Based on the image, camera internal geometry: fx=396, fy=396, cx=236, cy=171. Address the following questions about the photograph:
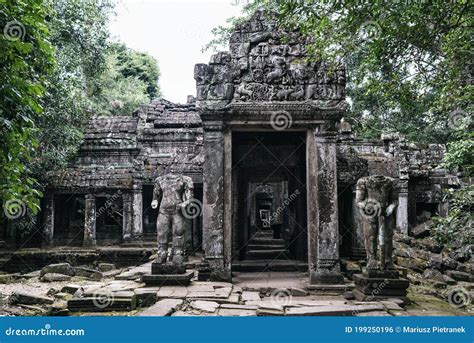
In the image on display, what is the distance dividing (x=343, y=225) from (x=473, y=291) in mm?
3805

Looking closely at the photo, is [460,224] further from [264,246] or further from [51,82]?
[51,82]

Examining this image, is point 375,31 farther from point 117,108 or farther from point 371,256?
point 117,108

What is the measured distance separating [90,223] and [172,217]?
352 inches

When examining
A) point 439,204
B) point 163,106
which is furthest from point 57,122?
Result: point 439,204

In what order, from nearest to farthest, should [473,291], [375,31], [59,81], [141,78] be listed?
[375,31]
[473,291]
[59,81]
[141,78]

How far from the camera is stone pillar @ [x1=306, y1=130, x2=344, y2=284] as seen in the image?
7652 millimetres

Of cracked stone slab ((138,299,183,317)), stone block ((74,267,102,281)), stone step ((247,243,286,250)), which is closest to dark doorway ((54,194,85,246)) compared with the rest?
stone block ((74,267,102,281))

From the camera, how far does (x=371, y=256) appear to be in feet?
23.0

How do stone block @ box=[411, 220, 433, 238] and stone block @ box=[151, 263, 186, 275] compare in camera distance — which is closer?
stone block @ box=[151, 263, 186, 275]

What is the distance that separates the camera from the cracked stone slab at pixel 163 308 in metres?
5.26

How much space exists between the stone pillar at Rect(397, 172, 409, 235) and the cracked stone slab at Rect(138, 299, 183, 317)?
36.0 feet

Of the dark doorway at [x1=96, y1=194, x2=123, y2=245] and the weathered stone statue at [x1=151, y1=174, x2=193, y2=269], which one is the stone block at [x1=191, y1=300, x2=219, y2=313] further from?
the dark doorway at [x1=96, y1=194, x2=123, y2=245]

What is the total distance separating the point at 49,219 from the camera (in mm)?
15984

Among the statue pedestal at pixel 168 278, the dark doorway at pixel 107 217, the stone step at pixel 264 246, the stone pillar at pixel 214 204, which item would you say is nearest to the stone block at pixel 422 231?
the stone step at pixel 264 246
